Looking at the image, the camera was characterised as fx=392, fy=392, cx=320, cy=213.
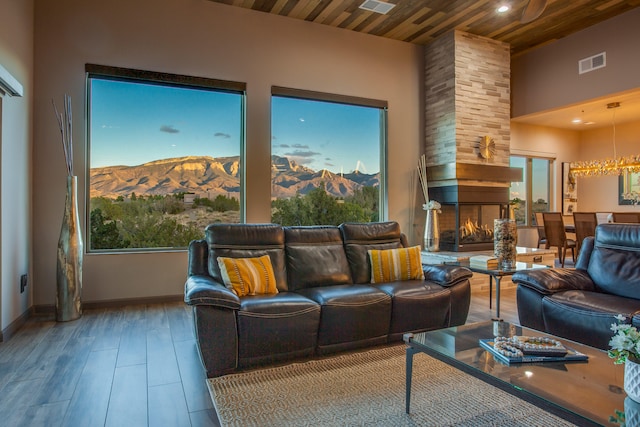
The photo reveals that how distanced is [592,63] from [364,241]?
4.63 meters

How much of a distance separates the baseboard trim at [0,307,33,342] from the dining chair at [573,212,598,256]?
26.2ft

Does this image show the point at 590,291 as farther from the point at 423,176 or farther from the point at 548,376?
the point at 423,176

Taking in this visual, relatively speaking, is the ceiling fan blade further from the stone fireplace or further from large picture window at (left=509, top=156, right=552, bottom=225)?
large picture window at (left=509, top=156, right=552, bottom=225)

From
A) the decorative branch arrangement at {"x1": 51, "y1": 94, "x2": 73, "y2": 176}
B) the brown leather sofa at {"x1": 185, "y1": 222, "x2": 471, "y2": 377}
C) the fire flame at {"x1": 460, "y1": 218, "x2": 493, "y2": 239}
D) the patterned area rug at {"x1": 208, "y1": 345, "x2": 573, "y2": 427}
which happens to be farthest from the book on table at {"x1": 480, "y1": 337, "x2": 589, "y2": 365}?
the decorative branch arrangement at {"x1": 51, "y1": 94, "x2": 73, "y2": 176}

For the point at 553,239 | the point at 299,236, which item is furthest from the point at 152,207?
the point at 553,239

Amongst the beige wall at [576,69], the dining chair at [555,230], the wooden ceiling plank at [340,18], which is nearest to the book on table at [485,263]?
the wooden ceiling plank at [340,18]

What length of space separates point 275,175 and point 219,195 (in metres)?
0.77

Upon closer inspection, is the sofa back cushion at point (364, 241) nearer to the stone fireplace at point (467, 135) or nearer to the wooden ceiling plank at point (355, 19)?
the stone fireplace at point (467, 135)

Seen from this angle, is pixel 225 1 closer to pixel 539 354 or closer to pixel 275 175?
pixel 275 175

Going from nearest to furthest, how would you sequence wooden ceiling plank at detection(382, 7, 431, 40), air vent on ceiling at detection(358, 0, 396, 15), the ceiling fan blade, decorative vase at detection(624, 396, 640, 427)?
decorative vase at detection(624, 396, 640, 427), the ceiling fan blade, air vent on ceiling at detection(358, 0, 396, 15), wooden ceiling plank at detection(382, 7, 431, 40)

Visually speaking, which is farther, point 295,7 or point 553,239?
point 553,239

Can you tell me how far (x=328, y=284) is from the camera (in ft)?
11.2

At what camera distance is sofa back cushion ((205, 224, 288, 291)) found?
10.7 ft

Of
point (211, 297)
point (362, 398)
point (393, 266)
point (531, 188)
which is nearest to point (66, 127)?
point (211, 297)
